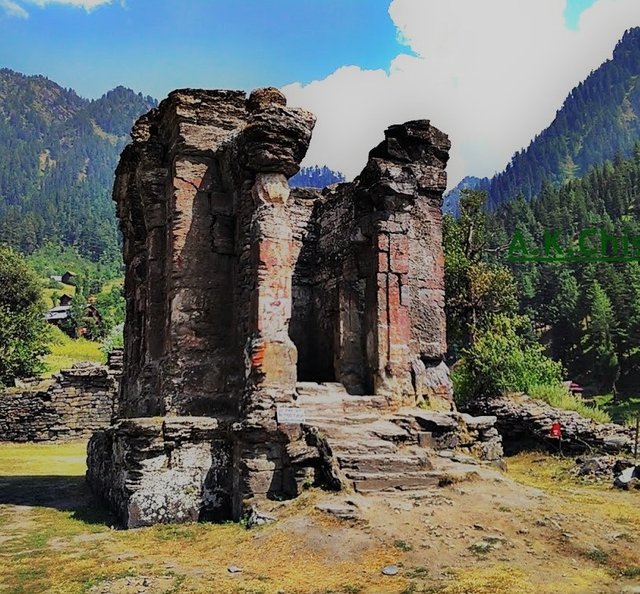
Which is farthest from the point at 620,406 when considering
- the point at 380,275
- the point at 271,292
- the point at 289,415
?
the point at 289,415

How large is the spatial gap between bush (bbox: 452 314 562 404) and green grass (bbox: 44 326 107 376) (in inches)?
1107

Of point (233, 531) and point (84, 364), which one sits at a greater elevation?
point (84, 364)

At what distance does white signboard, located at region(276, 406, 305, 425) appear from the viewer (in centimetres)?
995

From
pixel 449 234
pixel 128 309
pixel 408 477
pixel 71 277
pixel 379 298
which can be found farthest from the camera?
pixel 71 277

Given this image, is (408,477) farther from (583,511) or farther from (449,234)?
(449,234)

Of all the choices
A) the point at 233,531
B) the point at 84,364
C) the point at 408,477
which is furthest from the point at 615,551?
the point at 84,364

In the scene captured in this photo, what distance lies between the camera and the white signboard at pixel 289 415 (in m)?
9.95

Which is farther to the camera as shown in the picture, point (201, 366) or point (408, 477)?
point (201, 366)

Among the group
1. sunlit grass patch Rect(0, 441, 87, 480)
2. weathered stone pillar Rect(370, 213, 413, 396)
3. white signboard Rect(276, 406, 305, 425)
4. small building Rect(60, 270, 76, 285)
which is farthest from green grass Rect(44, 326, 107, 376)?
small building Rect(60, 270, 76, 285)

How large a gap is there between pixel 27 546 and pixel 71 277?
110153mm

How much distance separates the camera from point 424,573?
679 centimetres

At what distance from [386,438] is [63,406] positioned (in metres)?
18.5

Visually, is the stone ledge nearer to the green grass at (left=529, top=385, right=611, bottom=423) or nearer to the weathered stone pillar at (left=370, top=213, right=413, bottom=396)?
the weathered stone pillar at (left=370, top=213, right=413, bottom=396)

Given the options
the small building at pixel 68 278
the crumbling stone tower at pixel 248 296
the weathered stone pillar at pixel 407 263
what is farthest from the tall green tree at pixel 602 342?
the small building at pixel 68 278
